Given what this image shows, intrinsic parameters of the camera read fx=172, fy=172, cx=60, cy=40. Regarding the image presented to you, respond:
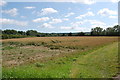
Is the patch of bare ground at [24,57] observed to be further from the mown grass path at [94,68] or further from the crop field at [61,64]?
the mown grass path at [94,68]

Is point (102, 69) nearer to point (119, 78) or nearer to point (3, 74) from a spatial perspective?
point (119, 78)

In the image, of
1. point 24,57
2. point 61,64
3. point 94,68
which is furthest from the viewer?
point 24,57

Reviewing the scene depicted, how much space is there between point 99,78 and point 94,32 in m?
74.0

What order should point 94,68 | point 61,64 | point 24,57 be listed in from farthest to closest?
1. point 24,57
2. point 61,64
3. point 94,68

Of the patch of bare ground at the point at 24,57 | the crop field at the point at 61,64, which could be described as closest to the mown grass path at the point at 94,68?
the crop field at the point at 61,64

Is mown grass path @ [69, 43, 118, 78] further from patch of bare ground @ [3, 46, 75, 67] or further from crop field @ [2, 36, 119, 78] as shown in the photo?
patch of bare ground @ [3, 46, 75, 67]

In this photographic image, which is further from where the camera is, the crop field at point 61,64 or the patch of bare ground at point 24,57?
the patch of bare ground at point 24,57

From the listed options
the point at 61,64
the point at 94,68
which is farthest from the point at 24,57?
the point at 94,68

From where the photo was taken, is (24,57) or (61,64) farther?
(24,57)

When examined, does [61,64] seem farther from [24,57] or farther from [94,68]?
[24,57]

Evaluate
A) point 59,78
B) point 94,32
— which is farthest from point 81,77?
point 94,32

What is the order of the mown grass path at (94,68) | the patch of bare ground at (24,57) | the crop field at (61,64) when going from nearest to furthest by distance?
1. the crop field at (61,64)
2. the mown grass path at (94,68)
3. the patch of bare ground at (24,57)

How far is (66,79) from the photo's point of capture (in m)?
9.02

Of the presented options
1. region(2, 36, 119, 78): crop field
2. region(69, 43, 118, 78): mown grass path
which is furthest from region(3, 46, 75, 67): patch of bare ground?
region(69, 43, 118, 78): mown grass path
